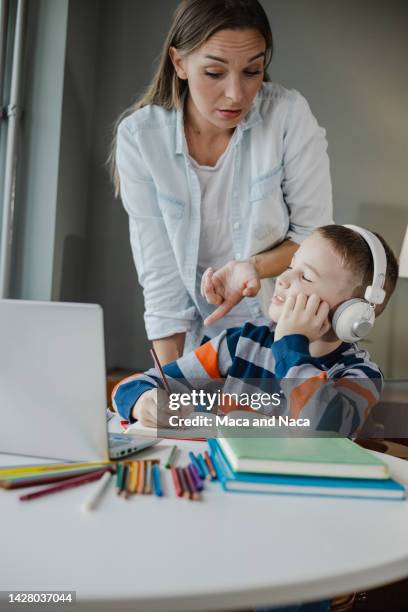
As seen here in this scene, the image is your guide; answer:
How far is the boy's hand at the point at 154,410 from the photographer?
950 millimetres

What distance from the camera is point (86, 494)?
563 millimetres

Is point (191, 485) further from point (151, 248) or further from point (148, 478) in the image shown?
point (151, 248)

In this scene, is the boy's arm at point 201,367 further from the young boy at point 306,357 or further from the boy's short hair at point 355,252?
the boy's short hair at point 355,252

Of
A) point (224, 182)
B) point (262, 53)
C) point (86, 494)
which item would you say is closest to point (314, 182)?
point (224, 182)

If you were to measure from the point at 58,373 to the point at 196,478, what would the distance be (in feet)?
0.58

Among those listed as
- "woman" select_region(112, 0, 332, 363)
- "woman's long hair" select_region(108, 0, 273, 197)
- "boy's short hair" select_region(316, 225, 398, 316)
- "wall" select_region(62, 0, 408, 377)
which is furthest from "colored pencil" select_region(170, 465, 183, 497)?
"woman's long hair" select_region(108, 0, 273, 197)

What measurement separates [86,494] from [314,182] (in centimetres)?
144

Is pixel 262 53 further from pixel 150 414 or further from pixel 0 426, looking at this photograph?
→ pixel 0 426

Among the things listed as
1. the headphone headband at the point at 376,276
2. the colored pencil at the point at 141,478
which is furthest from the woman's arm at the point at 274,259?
the colored pencil at the point at 141,478

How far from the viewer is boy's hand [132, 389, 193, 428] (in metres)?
0.95

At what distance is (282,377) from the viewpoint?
1.14m

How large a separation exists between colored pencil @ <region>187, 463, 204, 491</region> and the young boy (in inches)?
15.2

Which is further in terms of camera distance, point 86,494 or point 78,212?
point 78,212

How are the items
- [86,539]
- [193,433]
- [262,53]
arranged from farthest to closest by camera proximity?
[262,53]
[193,433]
[86,539]
